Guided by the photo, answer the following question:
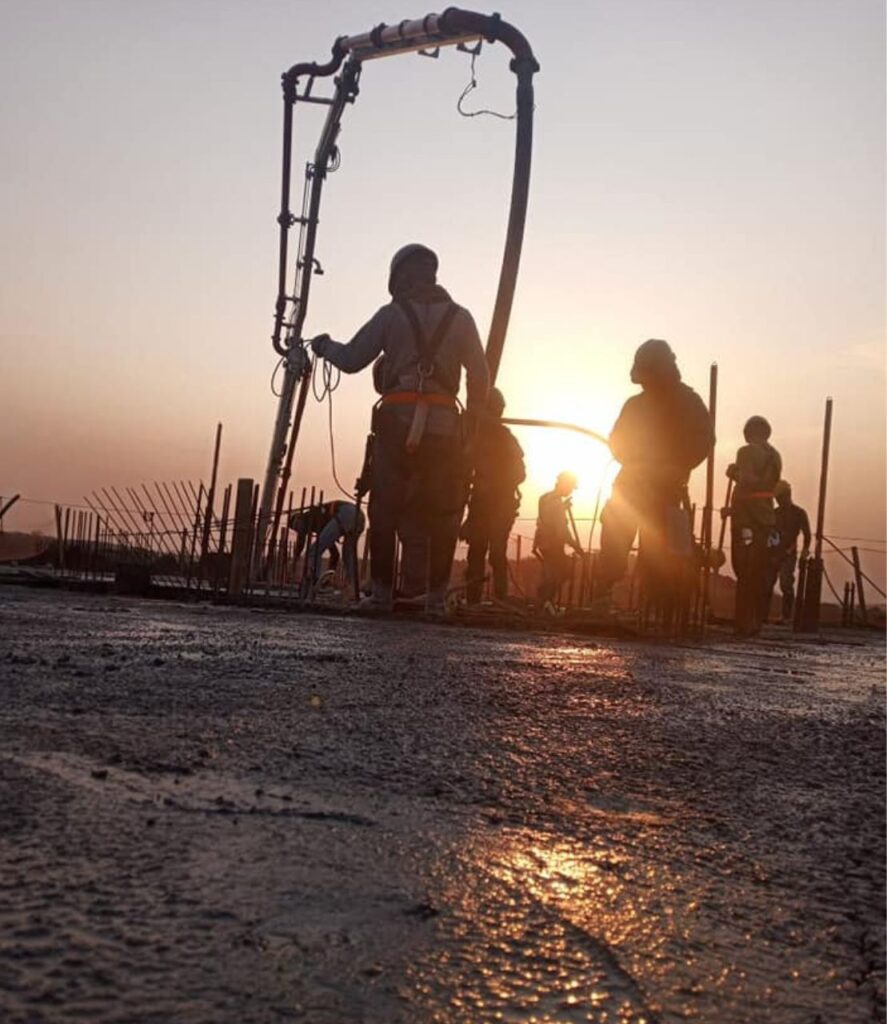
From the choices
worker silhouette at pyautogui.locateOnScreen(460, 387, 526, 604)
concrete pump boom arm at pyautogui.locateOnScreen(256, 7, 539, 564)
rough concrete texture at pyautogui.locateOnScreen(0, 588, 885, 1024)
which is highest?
concrete pump boom arm at pyautogui.locateOnScreen(256, 7, 539, 564)

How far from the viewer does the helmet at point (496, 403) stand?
11.0 metres

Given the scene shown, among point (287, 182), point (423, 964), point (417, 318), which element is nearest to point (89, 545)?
point (287, 182)

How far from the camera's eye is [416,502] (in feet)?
24.8

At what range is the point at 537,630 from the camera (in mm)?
7359

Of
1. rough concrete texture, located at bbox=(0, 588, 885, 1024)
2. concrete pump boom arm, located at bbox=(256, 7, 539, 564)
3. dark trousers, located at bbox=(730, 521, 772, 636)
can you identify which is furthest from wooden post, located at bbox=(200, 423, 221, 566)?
rough concrete texture, located at bbox=(0, 588, 885, 1024)

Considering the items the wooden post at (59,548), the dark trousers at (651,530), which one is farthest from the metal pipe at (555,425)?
the wooden post at (59,548)

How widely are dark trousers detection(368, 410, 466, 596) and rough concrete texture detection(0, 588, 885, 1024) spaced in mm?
4218

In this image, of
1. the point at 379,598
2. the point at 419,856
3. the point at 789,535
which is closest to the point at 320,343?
the point at 379,598

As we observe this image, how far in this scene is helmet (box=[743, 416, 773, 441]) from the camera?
1020 centimetres

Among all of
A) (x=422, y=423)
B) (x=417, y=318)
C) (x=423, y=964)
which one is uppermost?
(x=417, y=318)

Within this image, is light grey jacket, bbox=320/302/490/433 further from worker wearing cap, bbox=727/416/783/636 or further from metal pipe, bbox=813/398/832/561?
metal pipe, bbox=813/398/832/561

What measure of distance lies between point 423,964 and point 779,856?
74cm

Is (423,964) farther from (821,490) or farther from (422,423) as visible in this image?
(821,490)

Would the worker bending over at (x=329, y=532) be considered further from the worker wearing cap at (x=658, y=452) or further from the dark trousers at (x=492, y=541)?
the worker wearing cap at (x=658, y=452)
